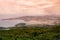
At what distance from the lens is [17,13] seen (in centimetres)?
109

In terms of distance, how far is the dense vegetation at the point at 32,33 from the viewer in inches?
42.9

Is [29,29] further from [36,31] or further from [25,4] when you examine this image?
[25,4]

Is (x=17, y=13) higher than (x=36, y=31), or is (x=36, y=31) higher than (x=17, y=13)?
(x=17, y=13)

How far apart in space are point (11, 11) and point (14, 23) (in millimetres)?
113

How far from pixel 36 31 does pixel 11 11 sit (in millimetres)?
292

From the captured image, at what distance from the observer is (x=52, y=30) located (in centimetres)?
112

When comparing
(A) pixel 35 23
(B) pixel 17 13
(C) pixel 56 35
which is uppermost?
(B) pixel 17 13

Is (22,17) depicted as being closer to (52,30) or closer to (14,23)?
(14,23)

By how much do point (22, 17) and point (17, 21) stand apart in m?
0.06

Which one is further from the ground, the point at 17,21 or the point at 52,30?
the point at 17,21

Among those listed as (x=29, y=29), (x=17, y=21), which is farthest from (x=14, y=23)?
(x=29, y=29)

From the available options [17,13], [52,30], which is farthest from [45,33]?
[17,13]

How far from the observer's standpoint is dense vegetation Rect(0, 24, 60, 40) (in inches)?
42.9

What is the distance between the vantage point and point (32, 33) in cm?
110
